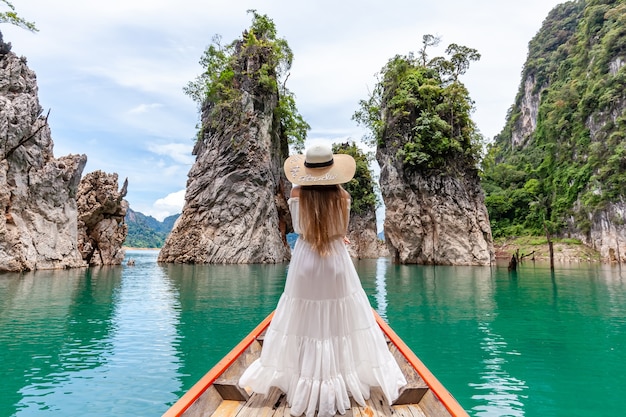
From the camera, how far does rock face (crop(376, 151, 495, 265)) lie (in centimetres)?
3547

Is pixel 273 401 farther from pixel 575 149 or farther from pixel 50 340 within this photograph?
pixel 575 149

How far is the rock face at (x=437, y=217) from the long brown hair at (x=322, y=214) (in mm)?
34700

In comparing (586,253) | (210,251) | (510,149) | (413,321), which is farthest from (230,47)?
(510,149)

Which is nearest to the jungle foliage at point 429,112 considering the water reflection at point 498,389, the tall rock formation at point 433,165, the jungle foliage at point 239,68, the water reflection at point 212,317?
the tall rock formation at point 433,165

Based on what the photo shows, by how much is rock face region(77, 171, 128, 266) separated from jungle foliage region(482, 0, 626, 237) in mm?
36521

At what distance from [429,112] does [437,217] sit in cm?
1044

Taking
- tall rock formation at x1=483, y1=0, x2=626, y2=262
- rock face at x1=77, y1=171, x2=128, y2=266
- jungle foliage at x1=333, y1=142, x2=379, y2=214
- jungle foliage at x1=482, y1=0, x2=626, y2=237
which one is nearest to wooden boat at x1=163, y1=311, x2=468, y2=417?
tall rock formation at x1=483, y1=0, x2=626, y2=262

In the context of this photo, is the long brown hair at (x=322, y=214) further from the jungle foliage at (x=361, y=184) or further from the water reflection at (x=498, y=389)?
the jungle foliage at (x=361, y=184)

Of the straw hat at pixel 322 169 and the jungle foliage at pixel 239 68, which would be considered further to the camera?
the jungle foliage at pixel 239 68

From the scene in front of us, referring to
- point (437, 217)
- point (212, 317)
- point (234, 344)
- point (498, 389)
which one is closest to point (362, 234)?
point (437, 217)

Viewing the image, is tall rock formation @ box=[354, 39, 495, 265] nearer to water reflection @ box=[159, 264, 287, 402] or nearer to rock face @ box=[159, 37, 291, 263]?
rock face @ box=[159, 37, 291, 263]

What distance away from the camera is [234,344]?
771cm

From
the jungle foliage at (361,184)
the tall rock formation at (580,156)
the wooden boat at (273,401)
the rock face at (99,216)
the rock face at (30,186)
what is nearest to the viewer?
the wooden boat at (273,401)

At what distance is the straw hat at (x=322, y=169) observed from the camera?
10.1 ft
